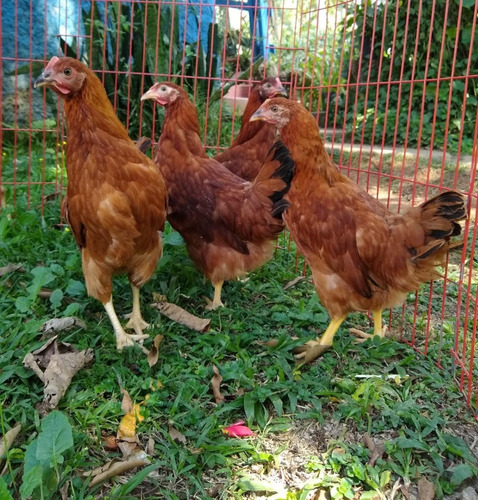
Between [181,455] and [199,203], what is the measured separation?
6.44 ft

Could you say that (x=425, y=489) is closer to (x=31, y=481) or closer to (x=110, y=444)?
(x=110, y=444)

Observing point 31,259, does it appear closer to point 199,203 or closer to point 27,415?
point 199,203

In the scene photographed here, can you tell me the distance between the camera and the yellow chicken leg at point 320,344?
9.96 feet

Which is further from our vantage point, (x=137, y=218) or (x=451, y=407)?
(x=137, y=218)

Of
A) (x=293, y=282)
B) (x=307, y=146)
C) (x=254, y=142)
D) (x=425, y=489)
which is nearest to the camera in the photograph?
(x=425, y=489)

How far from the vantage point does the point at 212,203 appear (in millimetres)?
3699

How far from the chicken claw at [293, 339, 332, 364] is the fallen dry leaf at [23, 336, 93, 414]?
4.07ft

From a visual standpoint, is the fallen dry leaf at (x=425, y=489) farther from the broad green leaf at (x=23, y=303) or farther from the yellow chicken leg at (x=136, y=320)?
the broad green leaf at (x=23, y=303)

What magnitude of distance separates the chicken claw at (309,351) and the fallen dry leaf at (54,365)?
1.24 meters

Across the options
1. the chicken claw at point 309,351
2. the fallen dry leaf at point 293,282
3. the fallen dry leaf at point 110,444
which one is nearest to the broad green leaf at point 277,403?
the chicken claw at point 309,351

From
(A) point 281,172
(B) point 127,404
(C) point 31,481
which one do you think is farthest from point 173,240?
(C) point 31,481

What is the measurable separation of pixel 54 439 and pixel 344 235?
1.86 metres

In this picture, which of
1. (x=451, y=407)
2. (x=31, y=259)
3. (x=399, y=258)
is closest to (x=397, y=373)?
(x=451, y=407)

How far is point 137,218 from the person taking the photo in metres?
3.02
